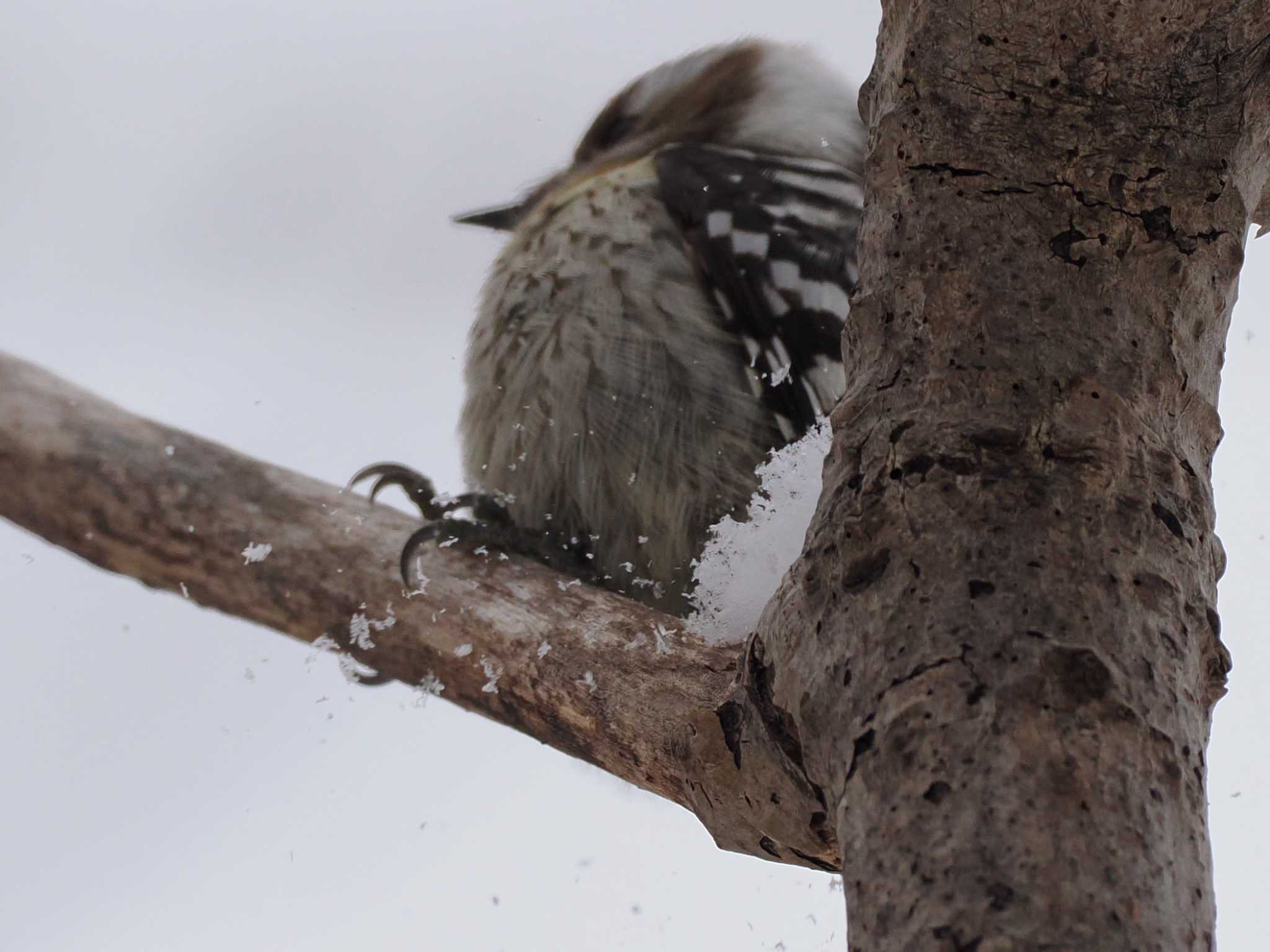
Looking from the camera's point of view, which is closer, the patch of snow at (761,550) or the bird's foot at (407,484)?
the patch of snow at (761,550)

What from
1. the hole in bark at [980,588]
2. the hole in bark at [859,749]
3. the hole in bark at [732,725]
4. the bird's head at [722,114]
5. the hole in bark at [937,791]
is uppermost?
the bird's head at [722,114]

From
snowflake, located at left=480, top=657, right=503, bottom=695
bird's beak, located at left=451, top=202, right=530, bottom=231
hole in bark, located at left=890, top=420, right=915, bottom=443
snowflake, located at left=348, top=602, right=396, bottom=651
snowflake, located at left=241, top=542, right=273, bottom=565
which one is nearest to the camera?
hole in bark, located at left=890, top=420, right=915, bottom=443

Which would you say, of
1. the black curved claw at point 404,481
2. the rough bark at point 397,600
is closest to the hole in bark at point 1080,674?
the rough bark at point 397,600

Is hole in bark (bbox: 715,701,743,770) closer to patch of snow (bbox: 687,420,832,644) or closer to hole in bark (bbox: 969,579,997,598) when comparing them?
patch of snow (bbox: 687,420,832,644)

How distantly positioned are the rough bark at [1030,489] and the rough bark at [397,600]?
221 millimetres

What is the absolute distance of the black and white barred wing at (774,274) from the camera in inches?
67.6

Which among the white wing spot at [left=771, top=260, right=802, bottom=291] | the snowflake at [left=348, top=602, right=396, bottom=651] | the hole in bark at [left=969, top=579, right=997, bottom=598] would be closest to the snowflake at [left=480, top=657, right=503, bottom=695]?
the snowflake at [left=348, top=602, right=396, bottom=651]

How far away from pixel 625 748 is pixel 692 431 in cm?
55

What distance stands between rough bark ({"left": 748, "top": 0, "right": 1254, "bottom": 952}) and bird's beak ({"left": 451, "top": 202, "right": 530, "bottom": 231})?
1.23 m

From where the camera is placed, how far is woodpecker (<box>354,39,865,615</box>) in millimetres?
1713

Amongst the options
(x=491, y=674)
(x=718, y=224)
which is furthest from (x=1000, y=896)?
(x=718, y=224)

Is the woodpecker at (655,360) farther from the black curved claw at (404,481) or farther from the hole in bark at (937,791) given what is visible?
the hole in bark at (937,791)

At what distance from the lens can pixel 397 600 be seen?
5.52ft

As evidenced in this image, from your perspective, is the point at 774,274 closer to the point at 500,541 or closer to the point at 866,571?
the point at 500,541
